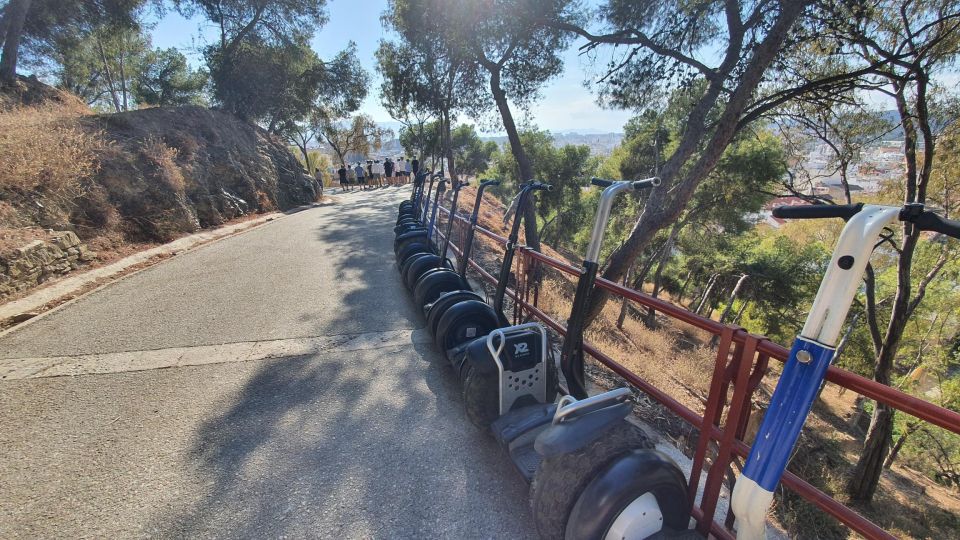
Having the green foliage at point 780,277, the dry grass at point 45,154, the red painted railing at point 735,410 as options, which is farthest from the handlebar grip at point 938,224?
the green foliage at point 780,277

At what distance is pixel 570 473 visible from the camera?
1700 mm

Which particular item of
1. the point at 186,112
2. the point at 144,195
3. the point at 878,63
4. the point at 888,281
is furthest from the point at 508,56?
the point at 888,281

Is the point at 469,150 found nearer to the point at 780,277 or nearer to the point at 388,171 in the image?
the point at 388,171

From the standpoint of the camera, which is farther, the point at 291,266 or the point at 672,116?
the point at 672,116

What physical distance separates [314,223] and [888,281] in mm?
23404

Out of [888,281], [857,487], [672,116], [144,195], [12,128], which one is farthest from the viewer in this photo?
[888,281]

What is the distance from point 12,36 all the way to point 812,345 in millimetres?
17691

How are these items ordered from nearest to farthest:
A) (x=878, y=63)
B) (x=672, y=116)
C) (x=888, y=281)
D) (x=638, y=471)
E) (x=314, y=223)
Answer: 1. (x=638, y=471)
2. (x=878, y=63)
3. (x=672, y=116)
4. (x=314, y=223)
5. (x=888, y=281)

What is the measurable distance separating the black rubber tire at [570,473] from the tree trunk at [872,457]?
377 inches

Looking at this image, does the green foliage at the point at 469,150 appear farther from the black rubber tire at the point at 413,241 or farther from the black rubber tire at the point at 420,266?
the black rubber tire at the point at 420,266

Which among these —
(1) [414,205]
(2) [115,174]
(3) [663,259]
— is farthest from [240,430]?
(3) [663,259]

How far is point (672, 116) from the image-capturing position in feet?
34.0

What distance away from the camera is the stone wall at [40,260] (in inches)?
206

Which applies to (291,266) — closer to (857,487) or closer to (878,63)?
(878,63)
